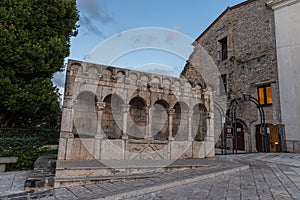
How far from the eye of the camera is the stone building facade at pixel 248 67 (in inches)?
485

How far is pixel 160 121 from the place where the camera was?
23.3ft

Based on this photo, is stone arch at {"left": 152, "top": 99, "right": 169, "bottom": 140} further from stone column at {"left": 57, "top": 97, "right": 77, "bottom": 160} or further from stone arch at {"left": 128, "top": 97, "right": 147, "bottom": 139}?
stone column at {"left": 57, "top": 97, "right": 77, "bottom": 160}

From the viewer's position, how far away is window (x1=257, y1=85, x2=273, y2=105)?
12.6 m

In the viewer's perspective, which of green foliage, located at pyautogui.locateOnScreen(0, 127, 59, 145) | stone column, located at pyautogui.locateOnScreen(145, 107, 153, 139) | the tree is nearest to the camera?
stone column, located at pyautogui.locateOnScreen(145, 107, 153, 139)

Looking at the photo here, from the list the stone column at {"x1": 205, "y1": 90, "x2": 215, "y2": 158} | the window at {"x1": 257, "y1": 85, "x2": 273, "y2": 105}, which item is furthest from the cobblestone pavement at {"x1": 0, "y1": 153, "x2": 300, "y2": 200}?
the window at {"x1": 257, "y1": 85, "x2": 273, "y2": 105}

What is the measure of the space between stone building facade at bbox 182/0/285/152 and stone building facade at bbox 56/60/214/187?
6.97 meters

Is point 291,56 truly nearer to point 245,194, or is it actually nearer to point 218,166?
point 218,166

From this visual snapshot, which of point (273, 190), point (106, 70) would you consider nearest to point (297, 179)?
point (273, 190)

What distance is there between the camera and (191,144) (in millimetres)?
6605

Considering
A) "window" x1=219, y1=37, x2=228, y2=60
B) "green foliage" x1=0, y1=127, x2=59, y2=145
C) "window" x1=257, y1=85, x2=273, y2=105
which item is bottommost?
"green foliage" x1=0, y1=127, x2=59, y2=145

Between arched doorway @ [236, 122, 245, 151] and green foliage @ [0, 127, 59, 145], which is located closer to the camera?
green foliage @ [0, 127, 59, 145]

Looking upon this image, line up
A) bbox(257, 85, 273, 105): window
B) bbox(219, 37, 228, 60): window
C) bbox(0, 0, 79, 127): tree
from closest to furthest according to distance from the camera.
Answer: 1. bbox(0, 0, 79, 127): tree
2. bbox(257, 85, 273, 105): window
3. bbox(219, 37, 228, 60): window

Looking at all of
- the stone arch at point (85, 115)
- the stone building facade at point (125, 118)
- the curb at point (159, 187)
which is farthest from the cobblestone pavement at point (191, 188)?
the stone arch at point (85, 115)

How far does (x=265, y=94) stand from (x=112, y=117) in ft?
34.7
